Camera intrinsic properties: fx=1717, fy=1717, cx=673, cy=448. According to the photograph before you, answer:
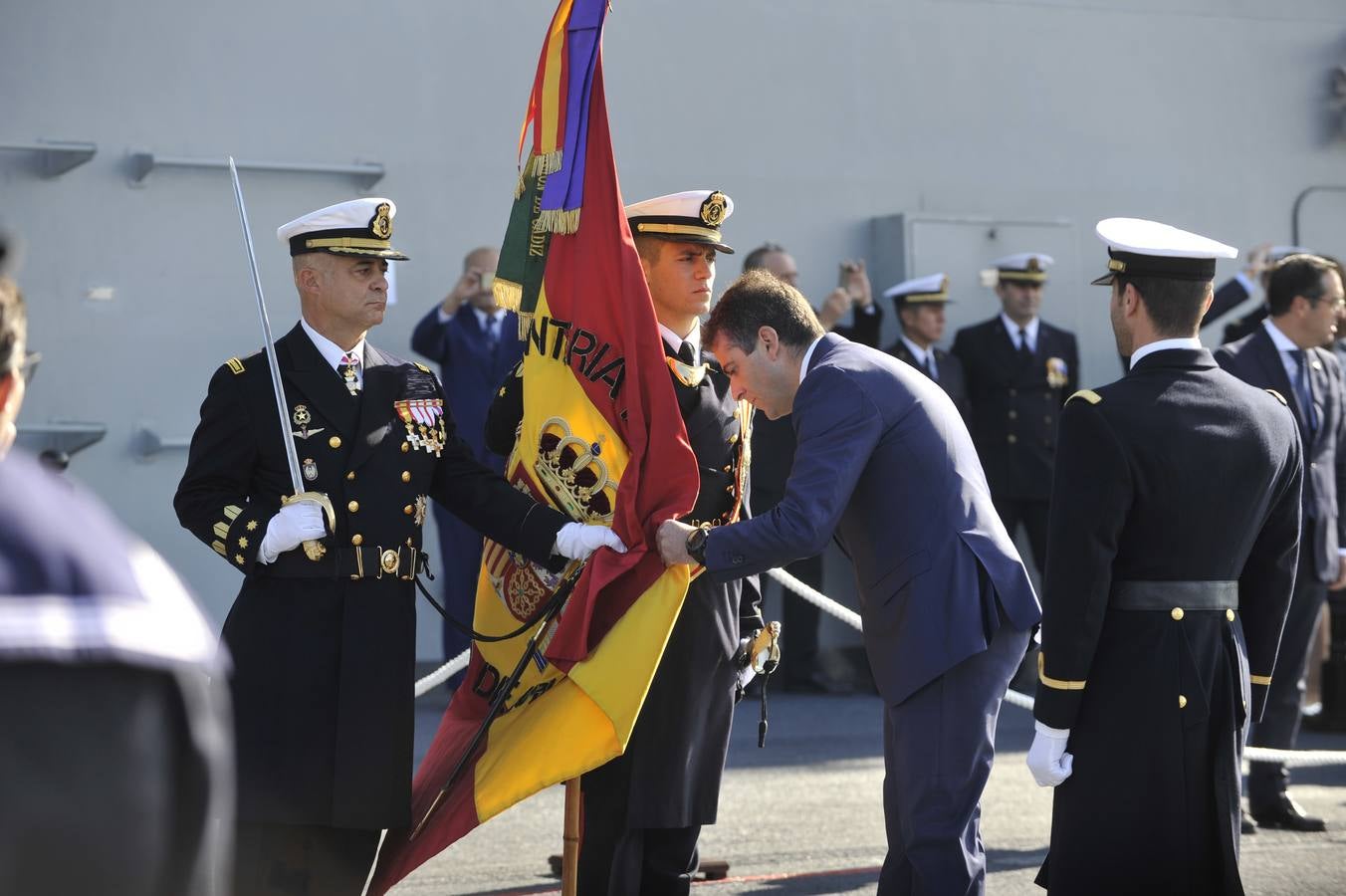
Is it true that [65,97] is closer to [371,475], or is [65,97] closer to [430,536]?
[430,536]

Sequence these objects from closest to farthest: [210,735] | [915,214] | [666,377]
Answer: [210,735]
[666,377]
[915,214]

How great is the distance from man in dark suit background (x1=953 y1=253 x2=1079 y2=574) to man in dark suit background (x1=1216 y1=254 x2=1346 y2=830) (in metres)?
2.91

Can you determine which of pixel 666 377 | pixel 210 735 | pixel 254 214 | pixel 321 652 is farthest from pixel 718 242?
pixel 254 214

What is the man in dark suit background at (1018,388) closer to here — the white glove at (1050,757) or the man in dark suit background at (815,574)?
the man in dark suit background at (815,574)

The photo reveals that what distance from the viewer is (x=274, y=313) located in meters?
8.77

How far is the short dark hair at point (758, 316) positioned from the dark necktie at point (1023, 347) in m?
5.60

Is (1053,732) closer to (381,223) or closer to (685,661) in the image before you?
(685,661)

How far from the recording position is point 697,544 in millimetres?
4203

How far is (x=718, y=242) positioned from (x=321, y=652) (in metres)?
1.58

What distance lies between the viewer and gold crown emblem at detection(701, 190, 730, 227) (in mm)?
4742

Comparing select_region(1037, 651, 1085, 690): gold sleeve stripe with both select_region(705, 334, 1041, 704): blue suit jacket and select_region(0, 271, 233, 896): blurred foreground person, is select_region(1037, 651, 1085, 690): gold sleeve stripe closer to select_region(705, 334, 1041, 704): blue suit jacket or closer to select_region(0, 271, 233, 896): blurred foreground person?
select_region(705, 334, 1041, 704): blue suit jacket

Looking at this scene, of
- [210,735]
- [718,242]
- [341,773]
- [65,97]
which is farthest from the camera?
[65,97]

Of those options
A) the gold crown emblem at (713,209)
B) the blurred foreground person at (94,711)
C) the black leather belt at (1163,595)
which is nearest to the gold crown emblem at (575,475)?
the gold crown emblem at (713,209)

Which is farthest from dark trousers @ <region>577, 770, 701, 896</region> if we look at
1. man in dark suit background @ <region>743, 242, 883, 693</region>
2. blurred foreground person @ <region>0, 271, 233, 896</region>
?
man in dark suit background @ <region>743, 242, 883, 693</region>
